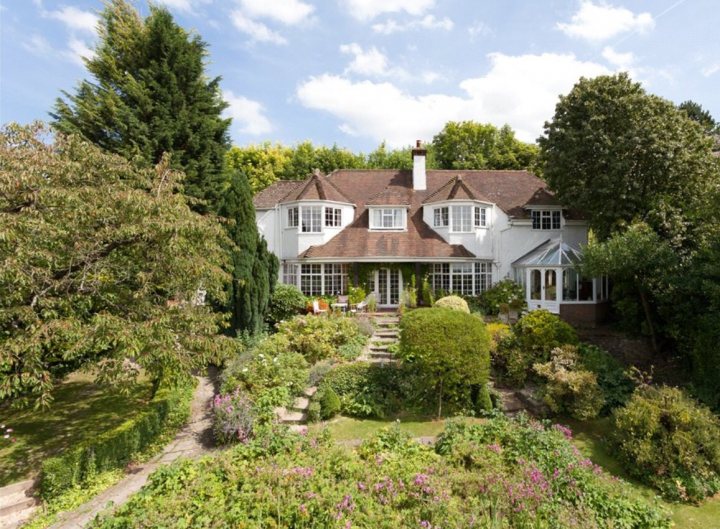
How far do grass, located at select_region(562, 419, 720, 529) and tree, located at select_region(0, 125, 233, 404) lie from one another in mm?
9577

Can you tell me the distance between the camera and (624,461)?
8.79 meters

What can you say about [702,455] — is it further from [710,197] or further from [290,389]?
[290,389]

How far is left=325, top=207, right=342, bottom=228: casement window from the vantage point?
23672 millimetres

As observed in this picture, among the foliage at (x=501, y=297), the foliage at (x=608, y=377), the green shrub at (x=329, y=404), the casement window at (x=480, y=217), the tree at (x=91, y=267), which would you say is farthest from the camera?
the casement window at (x=480, y=217)

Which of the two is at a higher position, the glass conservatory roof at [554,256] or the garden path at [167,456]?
the glass conservatory roof at [554,256]

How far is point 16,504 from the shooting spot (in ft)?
24.7

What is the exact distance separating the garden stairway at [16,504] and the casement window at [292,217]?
691 inches

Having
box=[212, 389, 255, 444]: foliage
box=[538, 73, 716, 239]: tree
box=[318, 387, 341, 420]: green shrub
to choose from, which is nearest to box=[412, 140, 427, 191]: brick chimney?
box=[538, 73, 716, 239]: tree

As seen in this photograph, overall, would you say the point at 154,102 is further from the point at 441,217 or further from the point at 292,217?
the point at 441,217

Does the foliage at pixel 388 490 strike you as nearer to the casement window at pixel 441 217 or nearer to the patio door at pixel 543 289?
the patio door at pixel 543 289

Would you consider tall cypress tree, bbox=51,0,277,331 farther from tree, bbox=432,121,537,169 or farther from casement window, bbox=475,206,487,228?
tree, bbox=432,121,537,169

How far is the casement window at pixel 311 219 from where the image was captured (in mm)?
23188

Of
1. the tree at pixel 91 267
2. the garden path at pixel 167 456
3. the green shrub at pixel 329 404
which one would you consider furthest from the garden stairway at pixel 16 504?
the green shrub at pixel 329 404

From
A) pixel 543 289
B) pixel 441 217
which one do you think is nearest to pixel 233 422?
pixel 543 289
